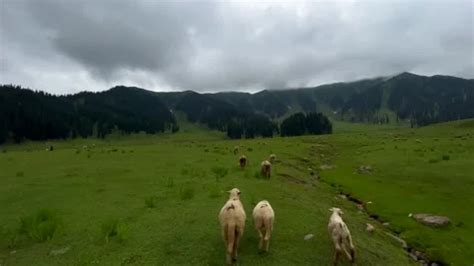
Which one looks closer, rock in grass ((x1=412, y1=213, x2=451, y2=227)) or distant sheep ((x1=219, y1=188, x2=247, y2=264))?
distant sheep ((x1=219, y1=188, x2=247, y2=264))

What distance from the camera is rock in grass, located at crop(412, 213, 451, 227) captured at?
2578cm

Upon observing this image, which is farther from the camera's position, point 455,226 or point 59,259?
point 455,226

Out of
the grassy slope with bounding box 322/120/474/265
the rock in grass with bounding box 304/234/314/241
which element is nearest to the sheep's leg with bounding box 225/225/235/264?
the rock in grass with bounding box 304/234/314/241

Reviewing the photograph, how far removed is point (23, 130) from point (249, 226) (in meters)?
176

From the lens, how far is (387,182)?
39.4 meters

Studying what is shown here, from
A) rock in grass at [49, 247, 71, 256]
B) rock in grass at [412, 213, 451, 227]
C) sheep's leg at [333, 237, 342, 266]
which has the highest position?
sheep's leg at [333, 237, 342, 266]

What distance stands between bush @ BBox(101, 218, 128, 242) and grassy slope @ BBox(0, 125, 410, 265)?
7.2 inches

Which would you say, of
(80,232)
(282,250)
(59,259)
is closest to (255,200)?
(282,250)

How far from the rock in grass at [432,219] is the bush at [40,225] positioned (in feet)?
73.4

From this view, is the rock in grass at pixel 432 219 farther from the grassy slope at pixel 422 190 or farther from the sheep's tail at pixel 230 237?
the sheep's tail at pixel 230 237

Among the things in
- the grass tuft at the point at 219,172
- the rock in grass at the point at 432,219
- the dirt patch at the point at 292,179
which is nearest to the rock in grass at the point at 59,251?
the grass tuft at the point at 219,172

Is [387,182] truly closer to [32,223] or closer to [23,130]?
[32,223]

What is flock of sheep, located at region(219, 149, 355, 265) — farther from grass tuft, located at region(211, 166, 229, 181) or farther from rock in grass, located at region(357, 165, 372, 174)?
rock in grass, located at region(357, 165, 372, 174)

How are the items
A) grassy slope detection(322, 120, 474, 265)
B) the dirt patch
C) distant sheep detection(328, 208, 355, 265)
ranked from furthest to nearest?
the dirt patch
grassy slope detection(322, 120, 474, 265)
distant sheep detection(328, 208, 355, 265)
